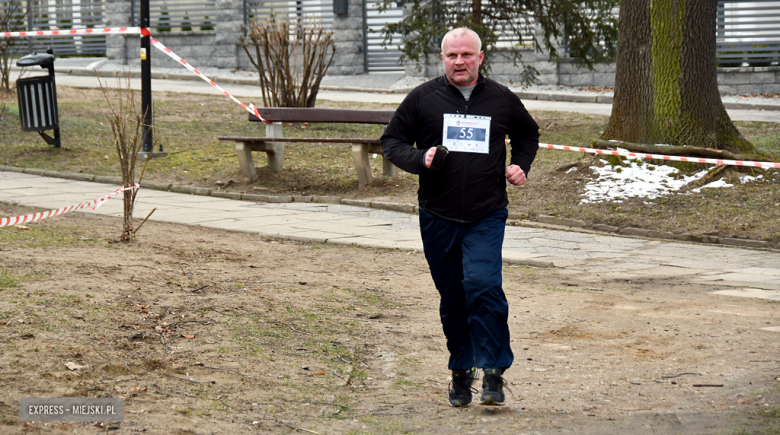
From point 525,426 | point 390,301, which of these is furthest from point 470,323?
point 390,301

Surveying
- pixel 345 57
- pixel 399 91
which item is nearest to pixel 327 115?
pixel 399 91

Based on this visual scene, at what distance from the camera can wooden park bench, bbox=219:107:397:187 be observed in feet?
35.0

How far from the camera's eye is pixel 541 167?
11.4m

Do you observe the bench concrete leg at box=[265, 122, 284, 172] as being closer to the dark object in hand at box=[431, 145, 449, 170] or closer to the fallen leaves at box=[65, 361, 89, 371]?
the fallen leaves at box=[65, 361, 89, 371]

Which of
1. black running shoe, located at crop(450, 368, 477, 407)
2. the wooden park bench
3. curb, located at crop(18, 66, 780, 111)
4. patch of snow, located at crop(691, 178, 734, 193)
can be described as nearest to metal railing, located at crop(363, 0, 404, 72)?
curb, located at crop(18, 66, 780, 111)

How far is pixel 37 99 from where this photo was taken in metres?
11.9

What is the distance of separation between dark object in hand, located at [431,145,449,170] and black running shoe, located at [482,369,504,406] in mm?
958

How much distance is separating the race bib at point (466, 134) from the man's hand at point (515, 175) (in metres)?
0.14

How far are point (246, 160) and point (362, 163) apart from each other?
153 cm

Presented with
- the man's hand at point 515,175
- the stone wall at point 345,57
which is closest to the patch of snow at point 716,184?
the man's hand at point 515,175

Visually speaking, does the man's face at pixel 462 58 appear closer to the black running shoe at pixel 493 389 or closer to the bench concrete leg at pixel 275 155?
Answer: the black running shoe at pixel 493 389

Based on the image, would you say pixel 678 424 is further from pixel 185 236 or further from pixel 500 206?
pixel 185 236

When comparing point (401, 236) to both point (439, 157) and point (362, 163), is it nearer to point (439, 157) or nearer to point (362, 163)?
point (362, 163)

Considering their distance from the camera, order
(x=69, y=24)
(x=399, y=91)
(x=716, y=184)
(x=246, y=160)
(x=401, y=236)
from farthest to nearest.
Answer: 1. (x=69, y=24)
2. (x=399, y=91)
3. (x=246, y=160)
4. (x=716, y=184)
5. (x=401, y=236)
